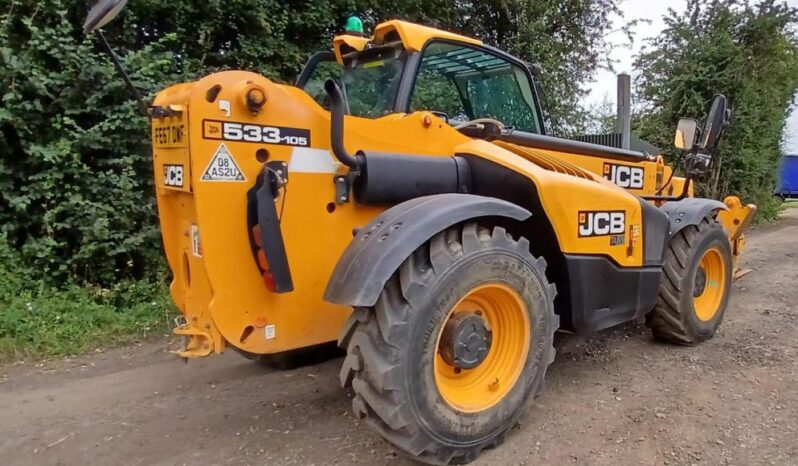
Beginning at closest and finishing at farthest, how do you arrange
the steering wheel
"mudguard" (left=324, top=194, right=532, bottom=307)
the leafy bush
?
"mudguard" (left=324, top=194, right=532, bottom=307)
the steering wheel
the leafy bush

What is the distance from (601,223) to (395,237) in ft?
5.02

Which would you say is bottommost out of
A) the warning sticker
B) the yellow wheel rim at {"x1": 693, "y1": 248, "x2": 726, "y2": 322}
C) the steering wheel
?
the yellow wheel rim at {"x1": 693, "y1": 248, "x2": 726, "y2": 322}

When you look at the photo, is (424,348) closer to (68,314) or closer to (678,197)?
(678,197)

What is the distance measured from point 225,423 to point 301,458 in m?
0.67

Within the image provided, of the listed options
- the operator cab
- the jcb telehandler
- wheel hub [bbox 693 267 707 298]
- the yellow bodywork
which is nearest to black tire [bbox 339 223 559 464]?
the jcb telehandler

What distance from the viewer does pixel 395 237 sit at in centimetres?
267

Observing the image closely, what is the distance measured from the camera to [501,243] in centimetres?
299

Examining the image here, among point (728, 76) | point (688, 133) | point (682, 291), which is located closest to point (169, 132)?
point (688, 133)

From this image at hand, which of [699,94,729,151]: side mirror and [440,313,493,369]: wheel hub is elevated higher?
[699,94,729,151]: side mirror

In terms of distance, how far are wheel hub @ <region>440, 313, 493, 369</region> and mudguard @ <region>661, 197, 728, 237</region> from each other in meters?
2.18

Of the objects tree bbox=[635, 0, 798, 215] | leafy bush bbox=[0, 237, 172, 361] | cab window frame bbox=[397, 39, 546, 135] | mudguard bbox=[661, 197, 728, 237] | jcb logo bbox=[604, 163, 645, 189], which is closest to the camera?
cab window frame bbox=[397, 39, 546, 135]

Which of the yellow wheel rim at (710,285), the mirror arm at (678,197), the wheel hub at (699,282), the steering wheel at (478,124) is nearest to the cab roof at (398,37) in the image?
the steering wheel at (478,124)

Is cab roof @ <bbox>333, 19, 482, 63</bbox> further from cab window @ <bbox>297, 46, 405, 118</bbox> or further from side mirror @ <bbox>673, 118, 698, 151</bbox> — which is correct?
side mirror @ <bbox>673, 118, 698, 151</bbox>

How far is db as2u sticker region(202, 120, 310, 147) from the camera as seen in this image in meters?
2.71
